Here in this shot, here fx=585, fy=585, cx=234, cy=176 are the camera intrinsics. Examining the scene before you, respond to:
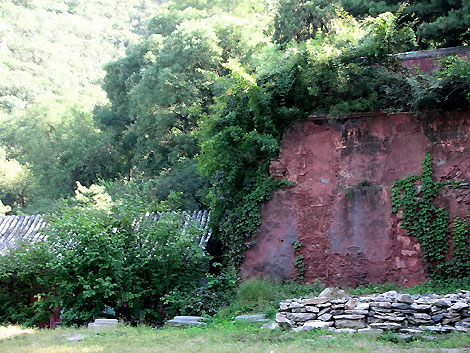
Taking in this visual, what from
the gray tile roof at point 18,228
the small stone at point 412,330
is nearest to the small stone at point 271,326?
the small stone at point 412,330

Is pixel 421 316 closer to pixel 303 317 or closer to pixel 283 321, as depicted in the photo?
pixel 303 317

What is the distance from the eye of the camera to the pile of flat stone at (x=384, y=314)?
969 cm

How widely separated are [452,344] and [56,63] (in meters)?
57.2

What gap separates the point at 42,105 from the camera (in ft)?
133

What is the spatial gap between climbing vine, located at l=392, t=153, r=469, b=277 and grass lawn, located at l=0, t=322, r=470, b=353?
4.03 m

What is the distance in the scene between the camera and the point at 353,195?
556 inches

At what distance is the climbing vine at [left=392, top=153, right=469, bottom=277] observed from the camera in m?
12.8

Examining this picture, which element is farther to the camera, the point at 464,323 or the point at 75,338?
the point at 75,338

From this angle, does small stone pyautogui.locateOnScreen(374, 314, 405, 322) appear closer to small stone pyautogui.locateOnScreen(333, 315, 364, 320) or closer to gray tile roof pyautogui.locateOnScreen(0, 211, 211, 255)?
small stone pyautogui.locateOnScreen(333, 315, 364, 320)

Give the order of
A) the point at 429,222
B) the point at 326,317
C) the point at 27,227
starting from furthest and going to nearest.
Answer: the point at 27,227
the point at 429,222
the point at 326,317

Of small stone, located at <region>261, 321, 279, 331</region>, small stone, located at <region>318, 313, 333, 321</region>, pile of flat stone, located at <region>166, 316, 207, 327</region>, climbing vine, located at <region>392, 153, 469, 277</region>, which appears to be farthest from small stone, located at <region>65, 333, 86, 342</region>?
climbing vine, located at <region>392, 153, 469, 277</region>

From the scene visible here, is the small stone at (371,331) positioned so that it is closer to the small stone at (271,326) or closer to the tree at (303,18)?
the small stone at (271,326)

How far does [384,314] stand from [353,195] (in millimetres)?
4564

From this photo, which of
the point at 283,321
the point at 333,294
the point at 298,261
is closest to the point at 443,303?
the point at 333,294
